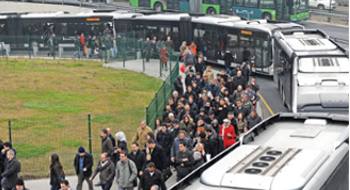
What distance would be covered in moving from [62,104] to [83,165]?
47.6 ft

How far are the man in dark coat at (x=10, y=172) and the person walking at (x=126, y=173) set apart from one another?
219 centimetres

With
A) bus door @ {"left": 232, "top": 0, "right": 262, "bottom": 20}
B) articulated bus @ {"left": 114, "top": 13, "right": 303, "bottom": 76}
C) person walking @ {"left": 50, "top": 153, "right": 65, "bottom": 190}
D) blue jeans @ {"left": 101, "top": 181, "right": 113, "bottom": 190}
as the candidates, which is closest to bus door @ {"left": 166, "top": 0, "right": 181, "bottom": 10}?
bus door @ {"left": 232, "top": 0, "right": 262, "bottom": 20}

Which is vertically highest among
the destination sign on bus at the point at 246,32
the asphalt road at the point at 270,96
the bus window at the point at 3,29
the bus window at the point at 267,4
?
the bus window at the point at 267,4

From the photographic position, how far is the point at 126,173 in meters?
15.7

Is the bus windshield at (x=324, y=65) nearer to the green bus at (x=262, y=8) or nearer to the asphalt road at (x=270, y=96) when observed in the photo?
the asphalt road at (x=270, y=96)

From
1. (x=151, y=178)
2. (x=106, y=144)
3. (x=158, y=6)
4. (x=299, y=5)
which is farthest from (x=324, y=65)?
(x=158, y=6)

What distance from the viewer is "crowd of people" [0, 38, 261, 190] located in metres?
15.6

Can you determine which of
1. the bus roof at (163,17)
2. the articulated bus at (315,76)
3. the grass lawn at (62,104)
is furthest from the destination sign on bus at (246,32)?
the articulated bus at (315,76)

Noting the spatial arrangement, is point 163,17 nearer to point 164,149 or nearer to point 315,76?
point 315,76

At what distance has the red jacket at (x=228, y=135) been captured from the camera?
1770 centimetres

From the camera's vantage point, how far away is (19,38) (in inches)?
1794

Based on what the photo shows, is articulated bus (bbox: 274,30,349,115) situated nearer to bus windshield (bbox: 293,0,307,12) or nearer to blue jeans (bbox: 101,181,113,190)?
blue jeans (bbox: 101,181,113,190)

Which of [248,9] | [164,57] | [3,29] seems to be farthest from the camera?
[248,9]

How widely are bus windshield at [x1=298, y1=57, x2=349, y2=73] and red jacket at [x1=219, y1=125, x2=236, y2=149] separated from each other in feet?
26.9
